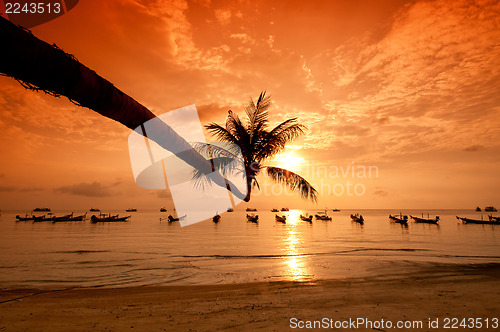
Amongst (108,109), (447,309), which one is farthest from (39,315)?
(447,309)

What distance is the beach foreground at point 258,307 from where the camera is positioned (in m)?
5.65

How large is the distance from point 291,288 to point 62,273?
1407 centimetres

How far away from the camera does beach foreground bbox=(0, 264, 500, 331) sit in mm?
5652

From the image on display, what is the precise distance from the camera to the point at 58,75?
2.15 metres

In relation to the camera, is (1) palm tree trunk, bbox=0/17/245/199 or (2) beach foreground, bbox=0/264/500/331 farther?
(2) beach foreground, bbox=0/264/500/331

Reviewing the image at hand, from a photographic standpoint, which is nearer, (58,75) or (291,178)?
(58,75)

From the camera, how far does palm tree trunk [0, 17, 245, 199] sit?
1.85 meters

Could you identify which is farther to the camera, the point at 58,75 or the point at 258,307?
the point at 258,307

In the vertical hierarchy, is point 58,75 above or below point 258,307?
above

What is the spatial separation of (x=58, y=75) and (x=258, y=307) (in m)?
6.46

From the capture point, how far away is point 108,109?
2.75 m

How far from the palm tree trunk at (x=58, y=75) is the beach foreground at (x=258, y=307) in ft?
15.1

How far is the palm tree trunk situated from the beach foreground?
4.61 metres

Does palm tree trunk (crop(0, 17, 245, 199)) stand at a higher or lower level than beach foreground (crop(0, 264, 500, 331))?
higher
